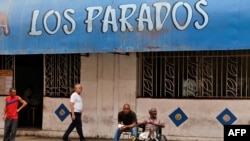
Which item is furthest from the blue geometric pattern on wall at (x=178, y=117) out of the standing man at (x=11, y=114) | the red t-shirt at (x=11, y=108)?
the red t-shirt at (x=11, y=108)

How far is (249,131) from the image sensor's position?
8.19 metres

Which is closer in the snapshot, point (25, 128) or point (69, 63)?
point (69, 63)

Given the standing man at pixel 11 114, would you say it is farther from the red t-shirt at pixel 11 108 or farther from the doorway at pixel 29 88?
the doorway at pixel 29 88

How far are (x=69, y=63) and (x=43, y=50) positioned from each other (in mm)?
1517

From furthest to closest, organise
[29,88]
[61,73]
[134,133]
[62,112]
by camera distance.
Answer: [29,88] → [61,73] → [62,112] → [134,133]

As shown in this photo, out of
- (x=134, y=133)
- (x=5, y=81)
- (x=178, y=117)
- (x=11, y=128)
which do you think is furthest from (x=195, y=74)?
(x=5, y=81)

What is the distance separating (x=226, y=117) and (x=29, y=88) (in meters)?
7.61

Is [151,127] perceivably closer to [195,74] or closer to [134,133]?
[134,133]

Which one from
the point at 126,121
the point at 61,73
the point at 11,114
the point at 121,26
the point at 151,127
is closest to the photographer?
the point at 151,127

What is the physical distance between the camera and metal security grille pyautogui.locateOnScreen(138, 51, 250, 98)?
13164 mm

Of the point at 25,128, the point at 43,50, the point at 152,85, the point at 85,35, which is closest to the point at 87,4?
the point at 85,35

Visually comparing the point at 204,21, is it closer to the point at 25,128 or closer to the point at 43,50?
the point at 43,50

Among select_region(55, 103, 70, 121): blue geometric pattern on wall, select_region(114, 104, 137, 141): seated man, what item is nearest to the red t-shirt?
select_region(55, 103, 70, 121): blue geometric pattern on wall

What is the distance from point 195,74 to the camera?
13672mm
